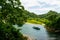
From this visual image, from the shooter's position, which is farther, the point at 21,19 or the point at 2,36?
the point at 21,19

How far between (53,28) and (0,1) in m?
78.8

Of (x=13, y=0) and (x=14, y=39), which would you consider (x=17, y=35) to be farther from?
(x=13, y=0)

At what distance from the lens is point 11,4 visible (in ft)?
131

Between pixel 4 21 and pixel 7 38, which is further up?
pixel 4 21

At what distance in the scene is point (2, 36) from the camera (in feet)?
129

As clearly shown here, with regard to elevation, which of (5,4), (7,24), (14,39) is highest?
(5,4)

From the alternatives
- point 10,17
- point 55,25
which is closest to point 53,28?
point 55,25

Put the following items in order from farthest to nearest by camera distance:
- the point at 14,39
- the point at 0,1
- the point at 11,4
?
1. the point at 14,39
2. the point at 11,4
3. the point at 0,1

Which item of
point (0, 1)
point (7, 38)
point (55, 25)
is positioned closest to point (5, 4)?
point (0, 1)

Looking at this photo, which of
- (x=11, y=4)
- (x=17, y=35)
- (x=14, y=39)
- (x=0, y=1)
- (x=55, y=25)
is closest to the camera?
(x=0, y=1)

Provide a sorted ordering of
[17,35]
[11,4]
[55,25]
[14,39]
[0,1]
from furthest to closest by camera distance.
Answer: [55,25], [17,35], [14,39], [11,4], [0,1]

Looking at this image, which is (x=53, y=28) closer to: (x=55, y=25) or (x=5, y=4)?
(x=55, y=25)

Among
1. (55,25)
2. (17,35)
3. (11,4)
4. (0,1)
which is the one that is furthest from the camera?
(55,25)

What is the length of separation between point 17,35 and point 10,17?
7.76 meters
